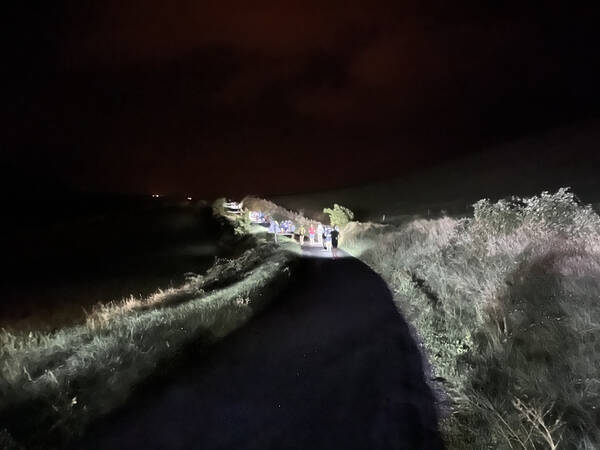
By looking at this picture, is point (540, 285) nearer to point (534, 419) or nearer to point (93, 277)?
point (534, 419)

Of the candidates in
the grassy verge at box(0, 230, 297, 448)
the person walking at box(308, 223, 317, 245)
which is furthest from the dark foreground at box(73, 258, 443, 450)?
the person walking at box(308, 223, 317, 245)

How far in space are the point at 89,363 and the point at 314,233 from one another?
2407cm

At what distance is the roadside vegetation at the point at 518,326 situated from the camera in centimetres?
458

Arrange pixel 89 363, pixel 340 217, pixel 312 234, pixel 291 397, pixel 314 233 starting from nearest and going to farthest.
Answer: pixel 291 397, pixel 89 363, pixel 314 233, pixel 312 234, pixel 340 217

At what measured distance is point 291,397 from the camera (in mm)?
5898

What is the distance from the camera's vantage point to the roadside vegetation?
4578 mm

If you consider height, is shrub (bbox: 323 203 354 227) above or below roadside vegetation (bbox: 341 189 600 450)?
above

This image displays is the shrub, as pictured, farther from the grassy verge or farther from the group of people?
the grassy verge

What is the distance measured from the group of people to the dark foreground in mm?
13533

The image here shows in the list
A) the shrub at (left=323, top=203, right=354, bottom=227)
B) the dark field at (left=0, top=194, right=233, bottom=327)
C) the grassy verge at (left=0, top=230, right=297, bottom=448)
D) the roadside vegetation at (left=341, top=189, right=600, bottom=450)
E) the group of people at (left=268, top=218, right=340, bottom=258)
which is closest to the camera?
the roadside vegetation at (left=341, top=189, right=600, bottom=450)

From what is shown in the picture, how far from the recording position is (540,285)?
A: 23.5 ft

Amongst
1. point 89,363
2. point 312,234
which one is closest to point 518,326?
point 89,363

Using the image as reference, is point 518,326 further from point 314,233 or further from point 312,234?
point 312,234

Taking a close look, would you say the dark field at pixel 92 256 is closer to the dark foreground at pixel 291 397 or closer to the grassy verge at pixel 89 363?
the grassy verge at pixel 89 363
